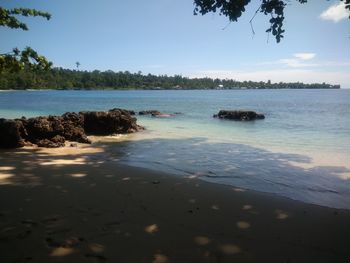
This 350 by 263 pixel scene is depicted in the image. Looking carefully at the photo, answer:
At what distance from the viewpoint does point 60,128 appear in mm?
14523

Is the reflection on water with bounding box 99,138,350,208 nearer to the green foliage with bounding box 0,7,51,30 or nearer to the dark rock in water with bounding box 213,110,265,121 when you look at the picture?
the green foliage with bounding box 0,7,51,30

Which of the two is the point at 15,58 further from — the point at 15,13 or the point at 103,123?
the point at 103,123

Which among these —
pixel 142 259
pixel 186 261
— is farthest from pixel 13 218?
pixel 186 261

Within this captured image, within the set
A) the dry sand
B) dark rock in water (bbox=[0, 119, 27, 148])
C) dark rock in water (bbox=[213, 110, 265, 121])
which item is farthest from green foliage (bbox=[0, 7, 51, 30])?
dark rock in water (bbox=[213, 110, 265, 121])

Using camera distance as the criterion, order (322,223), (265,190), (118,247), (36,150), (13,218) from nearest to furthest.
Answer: (118,247) → (13,218) → (322,223) → (265,190) → (36,150)

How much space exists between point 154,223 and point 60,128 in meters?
10.8

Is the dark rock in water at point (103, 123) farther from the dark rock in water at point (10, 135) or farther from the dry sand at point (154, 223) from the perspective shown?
the dry sand at point (154, 223)

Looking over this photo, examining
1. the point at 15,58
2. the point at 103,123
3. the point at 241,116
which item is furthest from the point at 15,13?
the point at 241,116

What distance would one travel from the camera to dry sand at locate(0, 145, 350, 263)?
4012mm

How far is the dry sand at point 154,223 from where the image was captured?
401 centimetres

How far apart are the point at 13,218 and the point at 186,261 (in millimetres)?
2775

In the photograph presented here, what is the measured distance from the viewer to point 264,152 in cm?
1313

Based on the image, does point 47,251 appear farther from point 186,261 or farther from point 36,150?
point 36,150

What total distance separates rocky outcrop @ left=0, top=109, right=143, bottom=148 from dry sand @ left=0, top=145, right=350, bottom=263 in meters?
5.15
